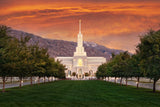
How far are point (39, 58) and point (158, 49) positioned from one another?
134 feet

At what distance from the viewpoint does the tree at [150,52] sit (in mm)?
38031

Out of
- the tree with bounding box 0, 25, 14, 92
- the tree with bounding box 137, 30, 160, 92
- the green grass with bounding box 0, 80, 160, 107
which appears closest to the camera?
the green grass with bounding box 0, 80, 160, 107

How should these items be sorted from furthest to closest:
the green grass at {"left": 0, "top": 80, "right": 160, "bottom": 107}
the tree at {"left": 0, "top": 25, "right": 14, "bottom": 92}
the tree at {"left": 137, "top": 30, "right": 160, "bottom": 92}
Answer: the tree at {"left": 137, "top": 30, "right": 160, "bottom": 92} → the tree at {"left": 0, "top": 25, "right": 14, "bottom": 92} → the green grass at {"left": 0, "top": 80, "right": 160, "bottom": 107}

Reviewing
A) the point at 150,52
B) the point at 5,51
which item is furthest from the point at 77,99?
the point at 150,52

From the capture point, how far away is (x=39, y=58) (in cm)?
7225

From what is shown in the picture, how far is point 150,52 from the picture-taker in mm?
38969

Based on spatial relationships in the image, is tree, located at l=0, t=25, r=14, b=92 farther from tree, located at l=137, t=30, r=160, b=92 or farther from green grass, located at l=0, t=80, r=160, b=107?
tree, located at l=137, t=30, r=160, b=92

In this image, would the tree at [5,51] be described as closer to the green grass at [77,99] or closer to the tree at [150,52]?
the green grass at [77,99]

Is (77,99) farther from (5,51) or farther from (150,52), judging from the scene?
(150,52)

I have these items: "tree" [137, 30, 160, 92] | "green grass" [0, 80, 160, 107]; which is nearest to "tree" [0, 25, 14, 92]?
"green grass" [0, 80, 160, 107]

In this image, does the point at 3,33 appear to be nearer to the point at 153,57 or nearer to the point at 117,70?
the point at 153,57

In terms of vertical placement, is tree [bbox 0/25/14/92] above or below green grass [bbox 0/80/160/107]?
above

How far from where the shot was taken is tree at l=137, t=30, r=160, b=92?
125 ft

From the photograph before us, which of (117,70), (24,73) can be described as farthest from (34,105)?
(117,70)
